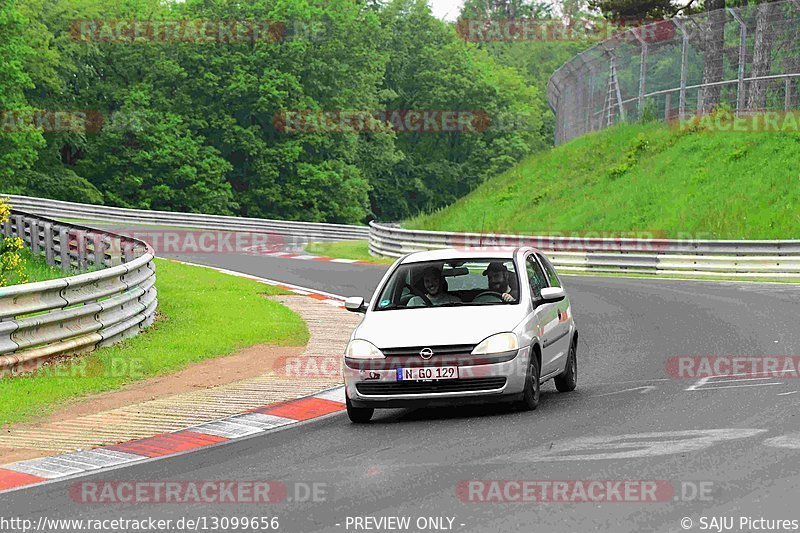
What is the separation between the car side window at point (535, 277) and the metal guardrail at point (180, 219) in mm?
41591

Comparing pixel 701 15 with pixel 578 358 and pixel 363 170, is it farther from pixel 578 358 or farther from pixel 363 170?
pixel 363 170

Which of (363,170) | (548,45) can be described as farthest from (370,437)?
(548,45)

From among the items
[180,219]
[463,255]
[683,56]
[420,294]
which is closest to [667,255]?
[683,56]

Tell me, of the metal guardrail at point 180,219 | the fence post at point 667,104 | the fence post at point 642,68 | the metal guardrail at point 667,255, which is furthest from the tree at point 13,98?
the metal guardrail at point 667,255

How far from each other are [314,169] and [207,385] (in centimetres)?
6314

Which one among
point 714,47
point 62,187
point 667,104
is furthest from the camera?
point 62,187

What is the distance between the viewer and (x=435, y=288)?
478 inches

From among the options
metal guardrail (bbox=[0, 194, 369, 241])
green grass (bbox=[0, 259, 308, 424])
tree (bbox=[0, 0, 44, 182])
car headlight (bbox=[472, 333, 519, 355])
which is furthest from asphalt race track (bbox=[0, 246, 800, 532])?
tree (bbox=[0, 0, 44, 182])

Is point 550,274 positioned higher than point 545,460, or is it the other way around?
point 550,274

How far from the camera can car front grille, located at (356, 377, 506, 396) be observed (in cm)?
1068

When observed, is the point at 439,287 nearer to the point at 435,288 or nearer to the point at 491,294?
the point at 435,288

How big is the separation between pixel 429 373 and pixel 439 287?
1.63m

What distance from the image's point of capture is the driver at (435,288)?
12006mm

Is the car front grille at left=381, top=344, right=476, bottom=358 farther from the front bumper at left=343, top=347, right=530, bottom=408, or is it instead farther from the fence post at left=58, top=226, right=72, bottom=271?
the fence post at left=58, top=226, right=72, bottom=271
